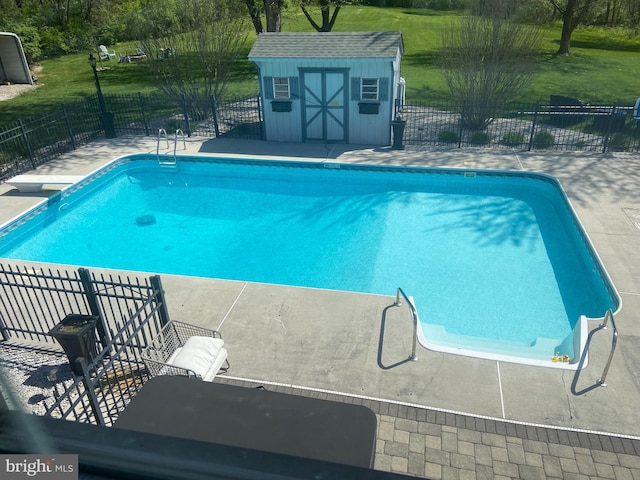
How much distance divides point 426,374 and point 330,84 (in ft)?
38.9

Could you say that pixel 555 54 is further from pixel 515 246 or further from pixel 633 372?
pixel 633 372

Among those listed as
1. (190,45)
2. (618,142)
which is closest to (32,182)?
(190,45)

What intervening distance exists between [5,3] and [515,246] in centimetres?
4384

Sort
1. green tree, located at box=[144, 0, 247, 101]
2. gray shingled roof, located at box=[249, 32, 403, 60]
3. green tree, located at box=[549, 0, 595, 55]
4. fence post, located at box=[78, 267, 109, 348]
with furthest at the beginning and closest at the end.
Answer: green tree, located at box=[549, 0, 595, 55], green tree, located at box=[144, 0, 247, 101], gray shingled roof, located at box=[249, 32, 403, 60], fence post, located at box=[78, 267, 109, 348]

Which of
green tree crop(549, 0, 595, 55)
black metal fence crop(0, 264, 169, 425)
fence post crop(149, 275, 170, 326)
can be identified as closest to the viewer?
black metal fence crop(0, 264, 169, 425)

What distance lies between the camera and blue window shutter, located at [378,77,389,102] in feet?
52.1

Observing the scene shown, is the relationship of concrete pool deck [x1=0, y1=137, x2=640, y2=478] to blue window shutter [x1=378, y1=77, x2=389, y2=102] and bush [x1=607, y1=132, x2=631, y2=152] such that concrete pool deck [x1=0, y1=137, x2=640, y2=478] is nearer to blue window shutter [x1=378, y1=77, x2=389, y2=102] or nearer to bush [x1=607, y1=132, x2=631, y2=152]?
bush [x1=607, y1=132, x2=631, y2=152]

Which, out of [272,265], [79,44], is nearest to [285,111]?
[272,265]

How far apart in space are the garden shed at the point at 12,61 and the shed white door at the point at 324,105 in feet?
56.7

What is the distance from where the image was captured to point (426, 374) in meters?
7.01

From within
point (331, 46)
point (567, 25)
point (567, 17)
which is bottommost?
point (567, 25)

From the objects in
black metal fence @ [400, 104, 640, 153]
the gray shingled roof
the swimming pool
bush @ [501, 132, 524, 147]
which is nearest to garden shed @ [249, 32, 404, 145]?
the gray shingled roof

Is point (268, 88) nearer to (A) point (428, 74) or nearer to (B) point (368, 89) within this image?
(B) point (368, 89)

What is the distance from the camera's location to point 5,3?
38.0m
